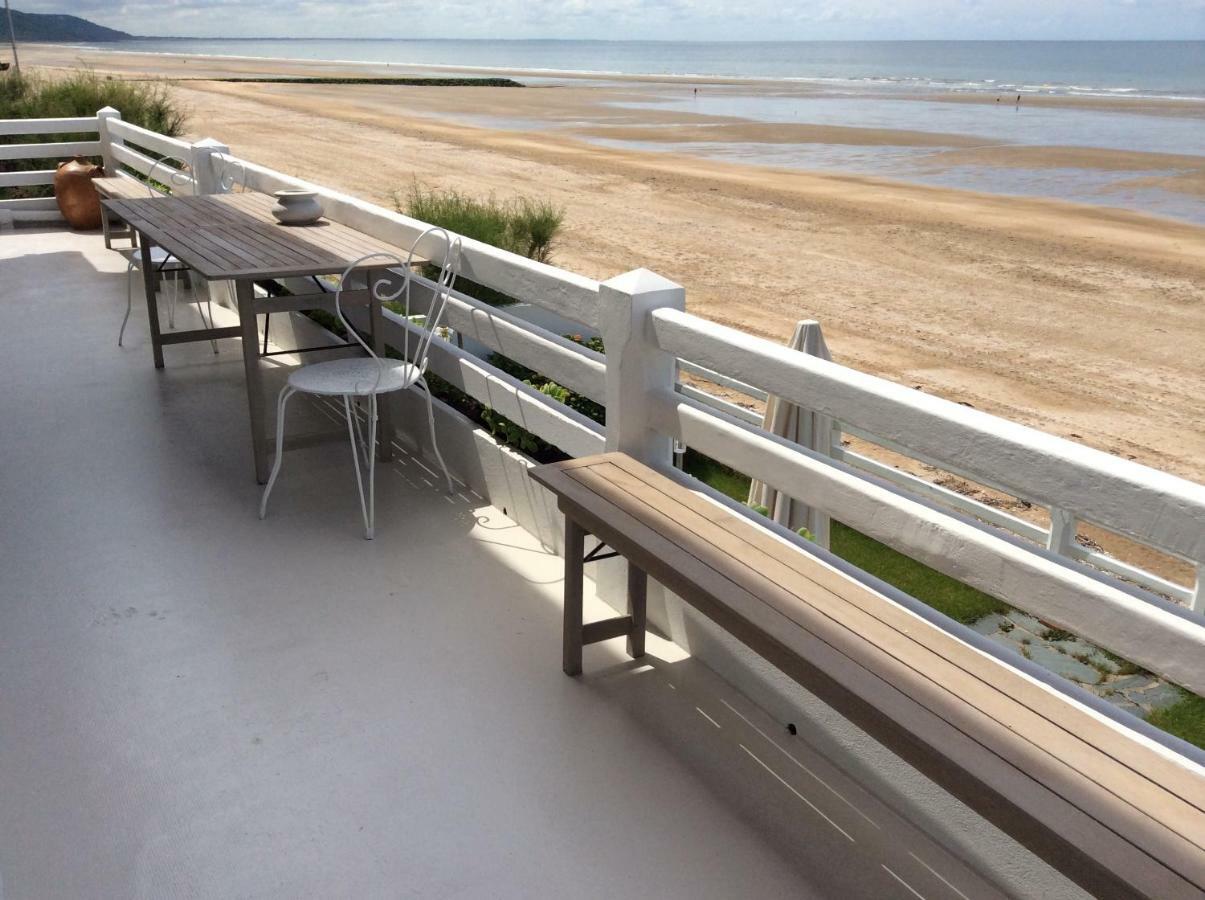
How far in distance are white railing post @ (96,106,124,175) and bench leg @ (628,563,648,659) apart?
8408mm

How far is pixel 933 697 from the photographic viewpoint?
209cm

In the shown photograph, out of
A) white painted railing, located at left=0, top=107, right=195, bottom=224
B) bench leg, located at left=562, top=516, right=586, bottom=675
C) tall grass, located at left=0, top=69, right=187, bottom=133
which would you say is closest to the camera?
bench leg, located at left=562, top=516, right=586, bottom=675

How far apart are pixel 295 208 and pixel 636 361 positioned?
2386 mm

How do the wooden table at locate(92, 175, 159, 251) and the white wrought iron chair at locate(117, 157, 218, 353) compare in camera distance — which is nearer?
the white wrought iron chair at locate(117, 157, 218, 353)

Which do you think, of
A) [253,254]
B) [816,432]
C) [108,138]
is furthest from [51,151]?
[816,432]

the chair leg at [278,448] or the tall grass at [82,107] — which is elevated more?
the tall grass at [82,107]

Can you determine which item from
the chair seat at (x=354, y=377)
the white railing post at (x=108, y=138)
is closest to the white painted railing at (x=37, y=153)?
the white railing post at (x=108, y=138)

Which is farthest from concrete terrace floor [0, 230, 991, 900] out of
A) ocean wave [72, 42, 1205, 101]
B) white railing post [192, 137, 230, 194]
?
ocean wave [72, 42, 1205, 101]

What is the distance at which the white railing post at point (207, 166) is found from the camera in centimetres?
691

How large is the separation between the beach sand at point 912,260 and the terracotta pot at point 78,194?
4.81 metres

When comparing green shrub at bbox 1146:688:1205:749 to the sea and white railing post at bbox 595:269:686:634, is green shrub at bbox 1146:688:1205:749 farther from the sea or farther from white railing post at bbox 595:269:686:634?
the sea

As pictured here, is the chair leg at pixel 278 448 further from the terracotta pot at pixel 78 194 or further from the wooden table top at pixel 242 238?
the terracotta pot at pixel 78 194

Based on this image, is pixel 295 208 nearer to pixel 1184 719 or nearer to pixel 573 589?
pixel 573 589

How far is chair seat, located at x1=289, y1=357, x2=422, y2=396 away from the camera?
3.92 metres
